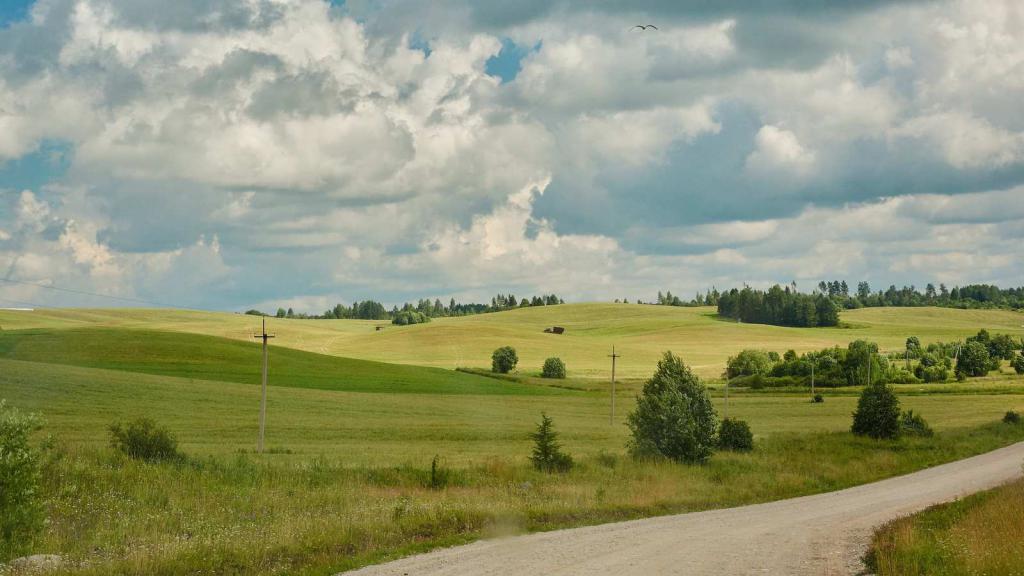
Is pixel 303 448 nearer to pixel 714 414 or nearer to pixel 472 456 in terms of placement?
pixel 472 456

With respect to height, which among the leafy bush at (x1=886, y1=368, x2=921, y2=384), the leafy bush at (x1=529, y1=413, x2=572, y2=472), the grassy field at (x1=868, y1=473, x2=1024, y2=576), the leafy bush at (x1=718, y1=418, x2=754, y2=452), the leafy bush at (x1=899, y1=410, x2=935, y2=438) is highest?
the grassy field at (x1=868, y1=473, x2=1024, y2=576)

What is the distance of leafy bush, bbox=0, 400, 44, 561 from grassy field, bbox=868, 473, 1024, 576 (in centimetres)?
1524

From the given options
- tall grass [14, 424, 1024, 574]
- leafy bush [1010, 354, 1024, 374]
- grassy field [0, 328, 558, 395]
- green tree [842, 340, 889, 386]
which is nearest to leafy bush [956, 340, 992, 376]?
leafy bush [1010, 354, 1024, 374]

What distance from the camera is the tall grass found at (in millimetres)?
17422

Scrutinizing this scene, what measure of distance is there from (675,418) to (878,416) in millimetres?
21421

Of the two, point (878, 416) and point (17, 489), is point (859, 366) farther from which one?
point (17, 489)

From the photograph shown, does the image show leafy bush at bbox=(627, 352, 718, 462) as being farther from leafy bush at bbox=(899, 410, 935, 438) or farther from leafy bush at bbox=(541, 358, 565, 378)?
leafy bush at bbox=(541, 358, 565, 378)

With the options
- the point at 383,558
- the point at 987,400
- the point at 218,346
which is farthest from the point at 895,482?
the point at 218,346

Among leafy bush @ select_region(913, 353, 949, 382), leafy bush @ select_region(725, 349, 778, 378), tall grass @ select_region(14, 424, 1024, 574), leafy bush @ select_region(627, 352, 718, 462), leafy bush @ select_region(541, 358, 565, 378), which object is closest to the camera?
tall grass @ select_region(14, 424, 1024, 574)

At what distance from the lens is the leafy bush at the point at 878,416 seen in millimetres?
51469

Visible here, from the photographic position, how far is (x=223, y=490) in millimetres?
25500

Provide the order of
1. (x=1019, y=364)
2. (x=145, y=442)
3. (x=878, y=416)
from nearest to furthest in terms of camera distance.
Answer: (x=145, y=442)
(x=878, y=416)
(x=1019, y=364)

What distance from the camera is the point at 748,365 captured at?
382ft

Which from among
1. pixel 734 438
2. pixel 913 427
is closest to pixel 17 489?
pixel 734 438
